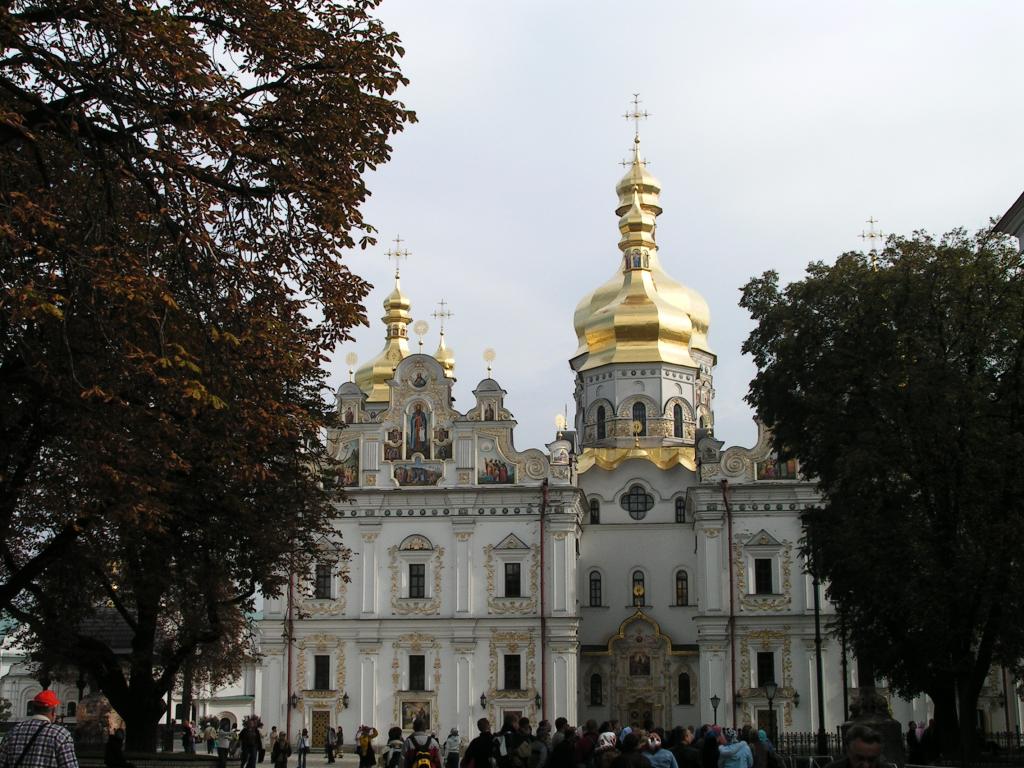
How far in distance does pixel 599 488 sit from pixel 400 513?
28.4ft

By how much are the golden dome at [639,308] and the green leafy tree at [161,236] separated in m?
40.6

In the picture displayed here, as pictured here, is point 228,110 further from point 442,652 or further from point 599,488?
point 599,488

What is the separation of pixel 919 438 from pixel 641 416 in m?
33.2

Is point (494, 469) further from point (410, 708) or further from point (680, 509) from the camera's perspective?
point (410, 708)

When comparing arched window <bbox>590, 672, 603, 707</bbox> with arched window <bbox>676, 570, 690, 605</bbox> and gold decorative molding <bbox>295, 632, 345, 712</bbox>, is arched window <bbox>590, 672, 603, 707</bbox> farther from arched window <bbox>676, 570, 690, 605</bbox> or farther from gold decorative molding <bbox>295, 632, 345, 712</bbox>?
gold decorative molding <bbox>295, 632, 345, 712</bbox>

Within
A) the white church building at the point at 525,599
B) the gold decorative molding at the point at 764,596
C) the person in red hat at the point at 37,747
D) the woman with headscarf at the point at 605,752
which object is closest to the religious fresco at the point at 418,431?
the white church building at the point at 525,599

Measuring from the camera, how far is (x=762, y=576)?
50.1 meters

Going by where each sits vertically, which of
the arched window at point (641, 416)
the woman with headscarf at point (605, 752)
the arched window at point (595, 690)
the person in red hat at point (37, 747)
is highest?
the arched window at point (641, 416)

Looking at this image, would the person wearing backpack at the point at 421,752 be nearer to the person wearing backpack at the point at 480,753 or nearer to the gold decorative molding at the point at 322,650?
the person wearing backpack at the point at 480,753

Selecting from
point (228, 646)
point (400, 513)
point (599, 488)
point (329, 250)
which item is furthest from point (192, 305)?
point (599, 488)

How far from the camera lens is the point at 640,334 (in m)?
59.4

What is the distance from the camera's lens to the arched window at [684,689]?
50.9 metres

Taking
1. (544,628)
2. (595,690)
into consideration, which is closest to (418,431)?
(544,628)

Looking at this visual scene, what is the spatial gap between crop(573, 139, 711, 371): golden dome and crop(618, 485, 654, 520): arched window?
6.54m
